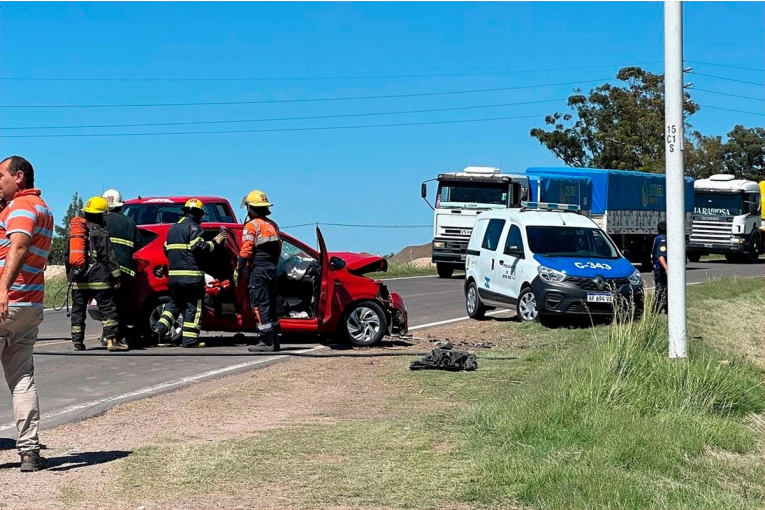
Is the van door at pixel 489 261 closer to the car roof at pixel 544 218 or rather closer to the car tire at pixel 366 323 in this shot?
the car roof at pixel 544 218

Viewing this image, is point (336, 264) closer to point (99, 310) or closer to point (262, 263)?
point (262, 263)

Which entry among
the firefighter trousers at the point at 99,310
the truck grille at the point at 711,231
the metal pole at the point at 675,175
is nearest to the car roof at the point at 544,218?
the metal pole at the point at 675,175

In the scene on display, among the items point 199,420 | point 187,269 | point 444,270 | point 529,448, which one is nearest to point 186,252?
point 187,269

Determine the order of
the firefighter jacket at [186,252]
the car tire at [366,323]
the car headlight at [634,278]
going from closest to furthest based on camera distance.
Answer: the firefighter jacket at [186,252] → the car tire at [366,323] → the car headlight at [634,278]

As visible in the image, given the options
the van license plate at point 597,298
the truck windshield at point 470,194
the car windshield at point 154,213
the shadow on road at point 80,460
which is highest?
the truck windshield at point 470,194

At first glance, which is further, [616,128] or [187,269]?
[616,128]

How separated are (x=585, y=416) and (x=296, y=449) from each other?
2243mm

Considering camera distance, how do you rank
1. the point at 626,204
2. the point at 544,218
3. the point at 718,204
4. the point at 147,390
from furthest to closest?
the point at 718,204 < the point at 626,204 < the point at 544,218 < the point at 147,390

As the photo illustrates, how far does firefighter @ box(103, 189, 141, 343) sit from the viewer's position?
14.0 metres

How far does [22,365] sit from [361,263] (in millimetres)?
7886

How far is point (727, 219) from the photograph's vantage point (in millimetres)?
44844

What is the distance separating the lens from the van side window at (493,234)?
19.2m

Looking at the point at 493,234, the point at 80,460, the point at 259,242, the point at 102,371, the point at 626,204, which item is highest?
the point at 626,204

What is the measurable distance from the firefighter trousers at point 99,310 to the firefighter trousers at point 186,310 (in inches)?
24.8
